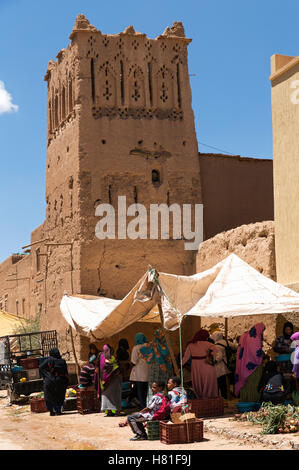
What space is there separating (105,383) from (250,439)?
3448mm

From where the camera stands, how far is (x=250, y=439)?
711cm

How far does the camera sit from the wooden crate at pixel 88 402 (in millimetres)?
10859

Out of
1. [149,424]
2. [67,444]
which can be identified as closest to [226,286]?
[149,424]

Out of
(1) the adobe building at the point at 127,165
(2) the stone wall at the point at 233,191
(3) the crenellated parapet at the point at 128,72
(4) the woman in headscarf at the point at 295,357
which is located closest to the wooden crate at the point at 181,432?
(4) the woman in headscarf at the point at 295,357

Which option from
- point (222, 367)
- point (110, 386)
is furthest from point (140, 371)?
point (222, 367)

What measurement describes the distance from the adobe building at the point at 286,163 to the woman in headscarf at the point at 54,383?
3.99 metres

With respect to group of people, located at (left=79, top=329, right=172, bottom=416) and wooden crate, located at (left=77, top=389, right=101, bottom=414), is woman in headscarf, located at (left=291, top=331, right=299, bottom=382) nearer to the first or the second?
group of people, located at (left=79, top=329, right=172, bottom=416)

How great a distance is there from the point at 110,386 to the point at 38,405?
2.09 meters

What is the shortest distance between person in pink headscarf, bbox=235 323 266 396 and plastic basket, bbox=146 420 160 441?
6.82 ft

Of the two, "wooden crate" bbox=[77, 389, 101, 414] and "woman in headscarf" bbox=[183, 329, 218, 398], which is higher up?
"woman in headscarf" bbox=[183, 329, 218, 398]

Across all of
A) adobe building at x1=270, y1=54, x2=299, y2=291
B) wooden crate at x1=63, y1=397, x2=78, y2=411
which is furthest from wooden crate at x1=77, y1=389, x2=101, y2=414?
adobe building at x1=270, y1=54, x2=299, y2=291

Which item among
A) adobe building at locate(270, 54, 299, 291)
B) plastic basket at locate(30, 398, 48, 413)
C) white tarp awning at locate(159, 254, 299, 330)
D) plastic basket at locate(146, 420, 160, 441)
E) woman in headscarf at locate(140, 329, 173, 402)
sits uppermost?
adobe building at locate(270, 54, 299, 291)

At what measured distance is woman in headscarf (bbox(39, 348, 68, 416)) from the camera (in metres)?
11.0

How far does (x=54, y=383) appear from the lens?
10953 mm
